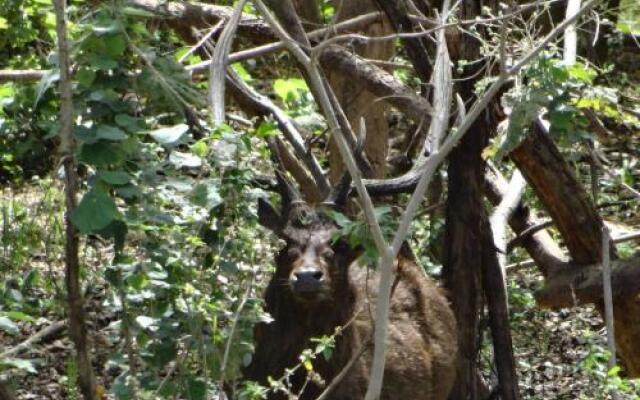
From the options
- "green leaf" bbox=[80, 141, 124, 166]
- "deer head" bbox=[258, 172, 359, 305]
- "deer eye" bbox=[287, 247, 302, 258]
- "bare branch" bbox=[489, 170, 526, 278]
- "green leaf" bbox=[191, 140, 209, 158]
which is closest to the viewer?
"green leaf" bbox=[80, 141, 124, 166]

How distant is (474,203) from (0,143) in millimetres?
3206

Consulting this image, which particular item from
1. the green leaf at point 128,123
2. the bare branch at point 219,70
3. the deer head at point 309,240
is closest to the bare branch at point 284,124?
the deer head at point 309,240

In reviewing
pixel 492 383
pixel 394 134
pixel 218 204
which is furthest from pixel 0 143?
pixel 394 134

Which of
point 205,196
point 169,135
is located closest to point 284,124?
point 205,196

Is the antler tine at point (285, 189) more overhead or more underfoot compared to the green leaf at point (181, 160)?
more overhead

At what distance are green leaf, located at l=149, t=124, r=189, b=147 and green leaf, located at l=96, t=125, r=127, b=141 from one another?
6.6 inches

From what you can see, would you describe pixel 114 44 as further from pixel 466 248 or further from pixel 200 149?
Answer: pixel 466 248

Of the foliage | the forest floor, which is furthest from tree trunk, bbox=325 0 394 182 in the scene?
the foliage

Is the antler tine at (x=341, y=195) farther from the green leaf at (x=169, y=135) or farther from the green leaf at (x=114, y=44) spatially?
the green leaf at (x=114, y=44)

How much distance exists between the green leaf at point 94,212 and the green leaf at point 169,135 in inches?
12.6

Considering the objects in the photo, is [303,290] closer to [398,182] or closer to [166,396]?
[398,182]

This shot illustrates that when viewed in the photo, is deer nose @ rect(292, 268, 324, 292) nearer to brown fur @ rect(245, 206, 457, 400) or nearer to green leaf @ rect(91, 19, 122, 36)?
brown fur @ rect(245, 206, 457, 400)

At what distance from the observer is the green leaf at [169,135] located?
4.66 meters

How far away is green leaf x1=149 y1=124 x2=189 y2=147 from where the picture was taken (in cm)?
466
